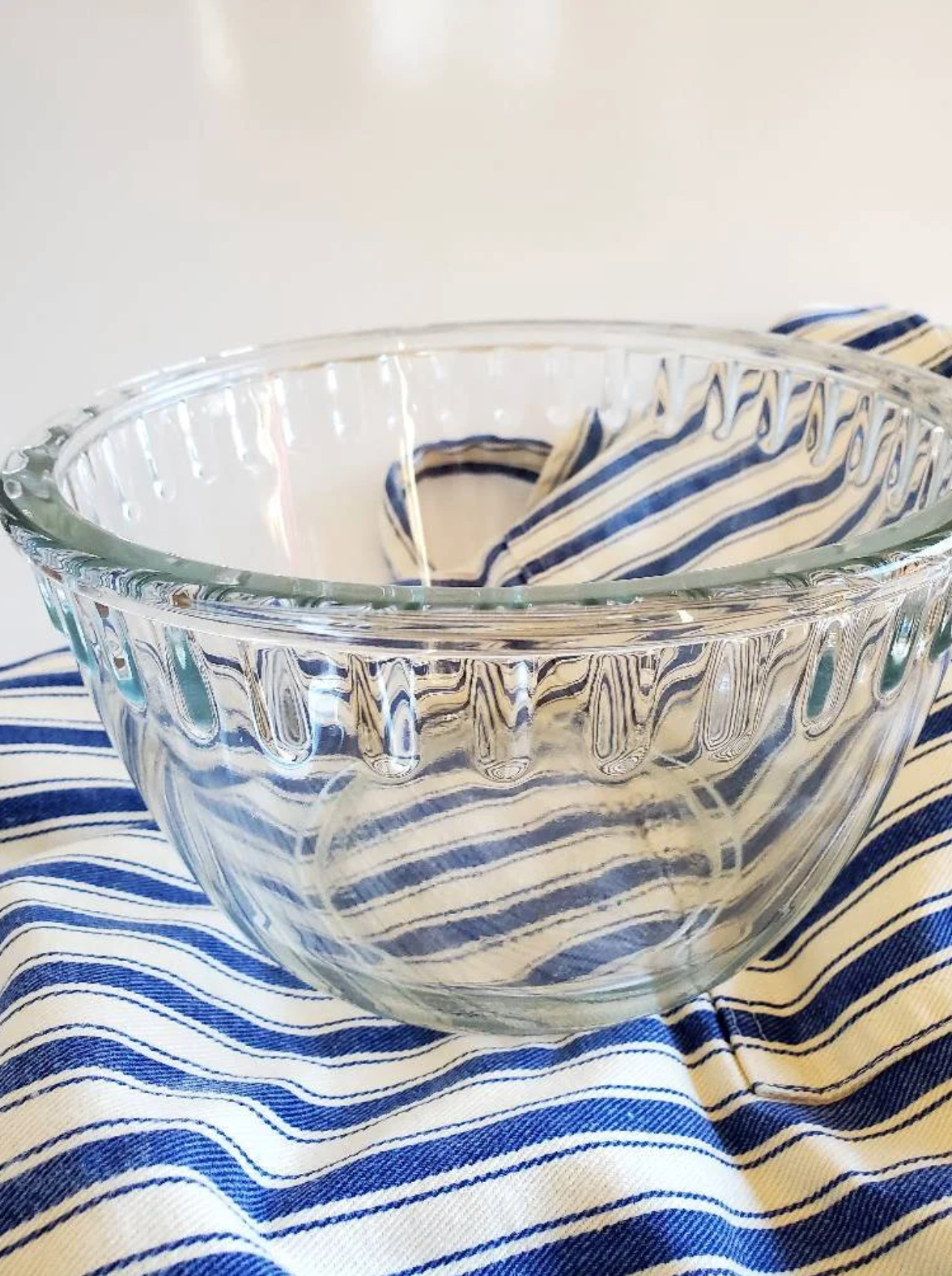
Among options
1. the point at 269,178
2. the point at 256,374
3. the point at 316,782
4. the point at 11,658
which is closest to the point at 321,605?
the point at 316,782

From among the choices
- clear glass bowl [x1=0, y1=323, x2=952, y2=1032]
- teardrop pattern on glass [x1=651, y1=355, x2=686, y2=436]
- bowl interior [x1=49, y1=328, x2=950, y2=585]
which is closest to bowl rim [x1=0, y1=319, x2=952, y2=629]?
clear glass bowl [x1=0, y1=323, x2=952, y2=1032]

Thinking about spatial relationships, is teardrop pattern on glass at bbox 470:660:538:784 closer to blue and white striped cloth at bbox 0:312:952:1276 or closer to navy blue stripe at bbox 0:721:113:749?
blue and white striped cloth at bbox 0:312:952:1276

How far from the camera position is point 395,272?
60cm

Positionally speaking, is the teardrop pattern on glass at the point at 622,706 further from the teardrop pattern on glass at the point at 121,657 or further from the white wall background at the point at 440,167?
the white wall background at the point at 440,167

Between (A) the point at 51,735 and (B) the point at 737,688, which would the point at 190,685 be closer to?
(B) the point at 737,688

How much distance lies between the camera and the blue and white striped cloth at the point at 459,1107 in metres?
0.26

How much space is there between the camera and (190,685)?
0.85ft

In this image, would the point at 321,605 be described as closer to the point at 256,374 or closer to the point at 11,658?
the point at 256,374

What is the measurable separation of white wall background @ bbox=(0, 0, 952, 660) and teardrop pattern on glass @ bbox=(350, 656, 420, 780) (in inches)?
16.1

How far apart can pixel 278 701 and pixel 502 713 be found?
2.1 inches

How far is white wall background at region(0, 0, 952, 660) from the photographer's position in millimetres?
534

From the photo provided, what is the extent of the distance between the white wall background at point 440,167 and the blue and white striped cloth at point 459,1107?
0.33 metres

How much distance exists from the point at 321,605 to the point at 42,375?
1.50 feet

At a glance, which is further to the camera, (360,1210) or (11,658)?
(11,658)
